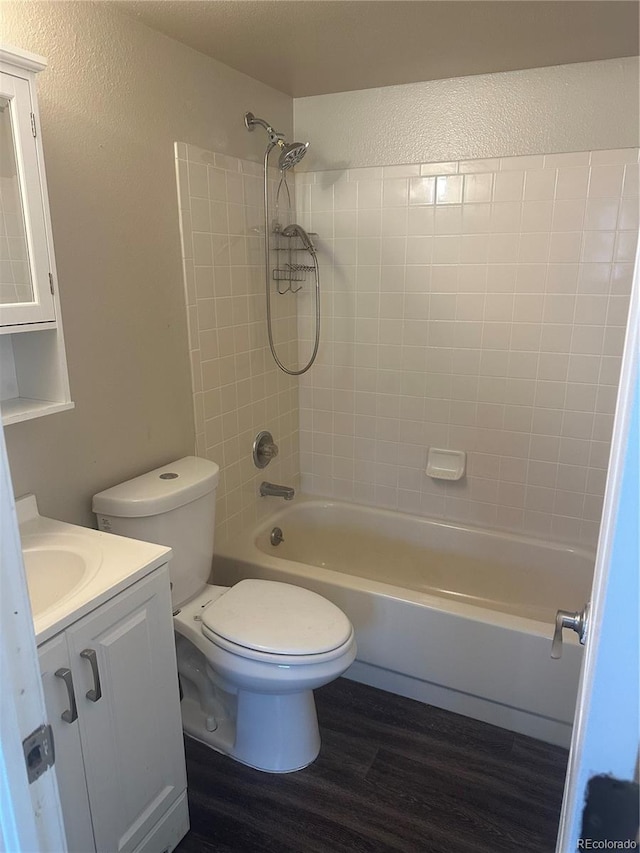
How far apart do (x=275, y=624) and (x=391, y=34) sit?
5.98ft

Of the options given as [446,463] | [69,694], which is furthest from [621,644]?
[446,463]

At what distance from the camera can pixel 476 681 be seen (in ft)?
6.65

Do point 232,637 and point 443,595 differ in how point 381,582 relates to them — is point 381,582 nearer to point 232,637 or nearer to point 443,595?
point 443,595

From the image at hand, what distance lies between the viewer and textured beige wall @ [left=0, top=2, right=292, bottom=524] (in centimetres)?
154

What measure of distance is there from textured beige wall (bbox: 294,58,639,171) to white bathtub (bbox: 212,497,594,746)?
1.55 metres

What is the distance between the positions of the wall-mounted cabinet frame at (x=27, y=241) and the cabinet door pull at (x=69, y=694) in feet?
1.81

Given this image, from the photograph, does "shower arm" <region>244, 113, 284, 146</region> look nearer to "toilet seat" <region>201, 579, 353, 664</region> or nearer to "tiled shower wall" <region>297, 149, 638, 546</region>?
"tiled shower wall" <region>297, 149, 638, 546</region>

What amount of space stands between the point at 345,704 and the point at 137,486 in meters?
1.10

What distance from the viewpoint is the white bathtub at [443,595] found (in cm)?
195

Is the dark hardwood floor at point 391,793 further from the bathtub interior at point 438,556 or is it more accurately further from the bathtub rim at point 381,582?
the bathtub interior at point 438,556

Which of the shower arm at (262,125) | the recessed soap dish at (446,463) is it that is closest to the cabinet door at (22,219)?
the shower arm at (262,125)

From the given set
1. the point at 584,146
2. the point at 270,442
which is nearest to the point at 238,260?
the point at 270,442

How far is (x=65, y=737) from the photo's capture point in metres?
1.20

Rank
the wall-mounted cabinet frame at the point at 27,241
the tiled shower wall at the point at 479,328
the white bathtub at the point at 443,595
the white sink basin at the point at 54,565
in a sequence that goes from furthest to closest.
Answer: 1. the tiled shower wall at the point at 479,328
2. the white bathtub at the point at 443,595
3. the white sink basin at the point at 54,565
4. the wall-mounted cabinet frame at the point at 27,241
